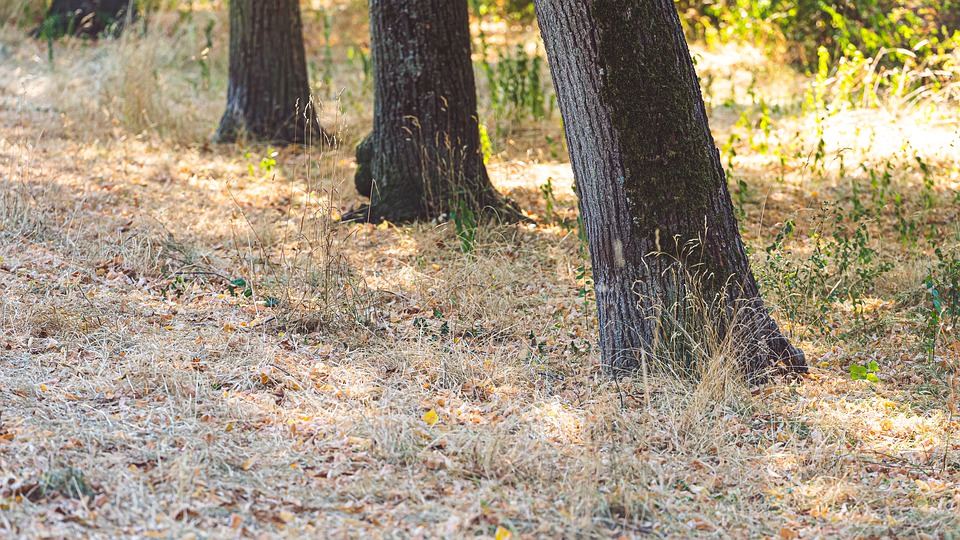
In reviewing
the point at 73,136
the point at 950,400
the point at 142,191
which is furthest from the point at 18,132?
the point at 950,400

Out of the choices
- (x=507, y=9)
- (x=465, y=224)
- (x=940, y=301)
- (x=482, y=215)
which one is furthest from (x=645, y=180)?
(x=507, y=9)

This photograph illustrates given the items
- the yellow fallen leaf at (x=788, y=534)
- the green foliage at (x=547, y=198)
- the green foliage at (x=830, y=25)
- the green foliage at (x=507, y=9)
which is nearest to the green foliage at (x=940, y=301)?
the yellow fallen leaf at (x=788, y=534)

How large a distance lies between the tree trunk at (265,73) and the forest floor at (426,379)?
3.06ft

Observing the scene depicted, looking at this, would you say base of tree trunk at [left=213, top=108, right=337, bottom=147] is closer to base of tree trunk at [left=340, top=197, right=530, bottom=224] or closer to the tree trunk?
the tree trunk

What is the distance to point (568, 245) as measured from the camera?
5.88 m

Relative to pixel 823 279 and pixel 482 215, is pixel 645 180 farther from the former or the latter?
pixel 482 215

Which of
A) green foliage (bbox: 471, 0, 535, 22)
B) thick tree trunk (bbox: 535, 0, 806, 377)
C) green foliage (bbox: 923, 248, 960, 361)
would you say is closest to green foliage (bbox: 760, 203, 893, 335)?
green foliage (bbox: 923, 248, 960, 361)

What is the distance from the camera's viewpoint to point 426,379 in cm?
404

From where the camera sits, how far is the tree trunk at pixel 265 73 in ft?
25.4

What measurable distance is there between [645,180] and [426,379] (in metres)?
1.31

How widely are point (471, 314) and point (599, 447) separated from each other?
1.43 m

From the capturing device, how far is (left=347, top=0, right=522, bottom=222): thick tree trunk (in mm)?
5809

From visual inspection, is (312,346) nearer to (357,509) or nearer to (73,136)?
(357,509)

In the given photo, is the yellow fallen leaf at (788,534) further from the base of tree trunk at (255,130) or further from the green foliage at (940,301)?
the base of tree trunk at (255,130)
